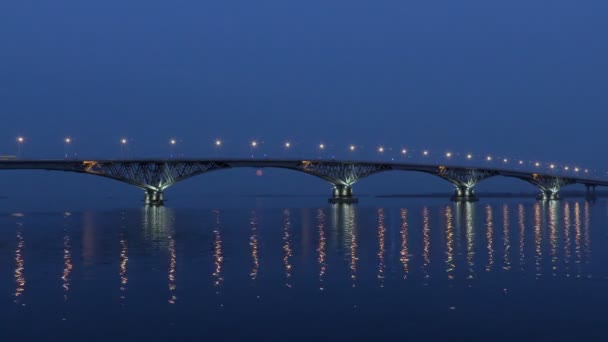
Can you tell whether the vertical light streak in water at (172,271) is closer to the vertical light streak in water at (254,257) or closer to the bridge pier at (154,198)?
the vertical light streak in water at (254,257)

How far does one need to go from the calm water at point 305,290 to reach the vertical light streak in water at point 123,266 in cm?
6

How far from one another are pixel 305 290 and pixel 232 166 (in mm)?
114326

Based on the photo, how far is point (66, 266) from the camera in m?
33.2

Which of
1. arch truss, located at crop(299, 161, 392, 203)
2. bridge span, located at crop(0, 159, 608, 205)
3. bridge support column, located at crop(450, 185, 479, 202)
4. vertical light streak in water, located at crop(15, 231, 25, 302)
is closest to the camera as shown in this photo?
vertical light streak in water, located at crop(15, 231, 25, 302)

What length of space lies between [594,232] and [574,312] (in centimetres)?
3795

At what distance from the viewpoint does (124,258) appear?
36531mm

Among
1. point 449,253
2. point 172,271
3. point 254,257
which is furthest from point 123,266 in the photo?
point 449,253

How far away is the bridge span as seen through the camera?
117938mm

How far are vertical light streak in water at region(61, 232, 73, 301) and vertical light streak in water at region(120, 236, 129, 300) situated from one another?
74.5 inches

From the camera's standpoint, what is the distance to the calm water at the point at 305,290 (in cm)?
1895

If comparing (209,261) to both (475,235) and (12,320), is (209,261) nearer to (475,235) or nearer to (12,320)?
(12,320)

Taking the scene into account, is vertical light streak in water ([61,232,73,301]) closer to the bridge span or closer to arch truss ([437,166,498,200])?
the bridge span

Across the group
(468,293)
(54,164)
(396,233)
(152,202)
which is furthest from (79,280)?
(152,202)

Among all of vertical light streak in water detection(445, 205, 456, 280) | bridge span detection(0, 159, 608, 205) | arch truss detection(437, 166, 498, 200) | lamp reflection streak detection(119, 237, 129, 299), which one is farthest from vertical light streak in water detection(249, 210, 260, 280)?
arch truss detection(437, 166, 498, 200)
